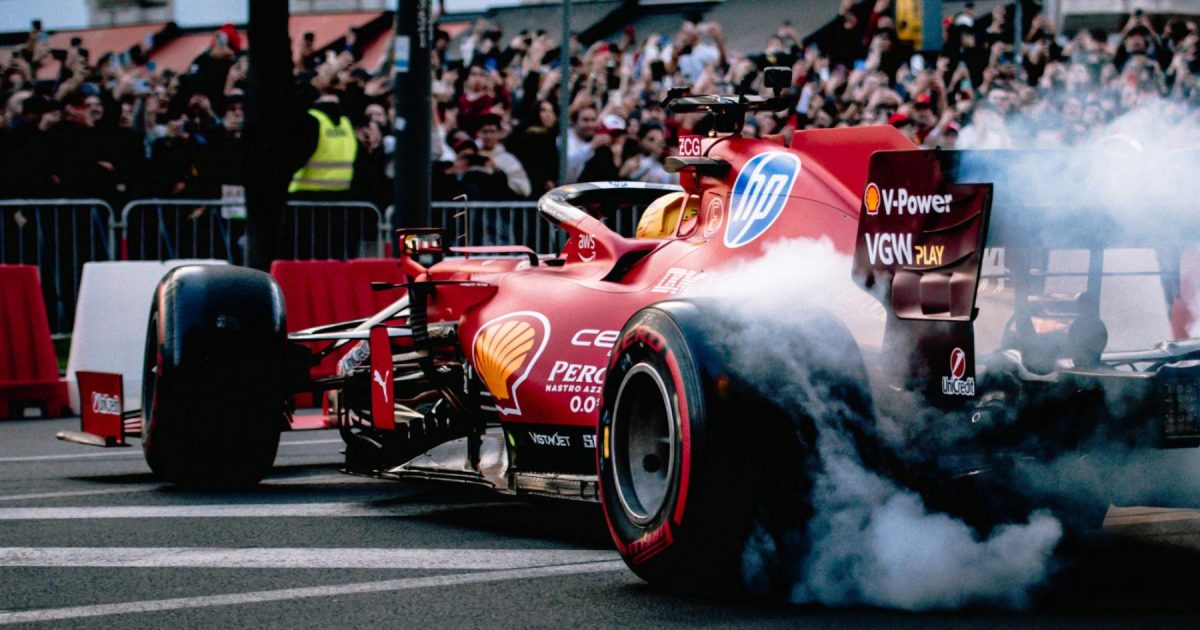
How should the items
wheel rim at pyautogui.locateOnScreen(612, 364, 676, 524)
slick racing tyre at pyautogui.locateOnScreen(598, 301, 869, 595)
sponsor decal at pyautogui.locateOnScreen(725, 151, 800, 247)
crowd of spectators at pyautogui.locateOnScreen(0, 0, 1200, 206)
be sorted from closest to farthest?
slick racing tyre at pyautogui.locateOnScreen(598, 301, 869, 595) → wheel rim at pyautogui.locateOnScreen(612, 364, 676, 524) → sponsor decal at pyautogui.locateOnScreen(725, 151, 800, 247) → crowd of spectators at pyautogui.locateOnScreen(0, 0, 1200, 206)

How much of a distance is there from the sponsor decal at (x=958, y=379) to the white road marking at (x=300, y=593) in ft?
4.33

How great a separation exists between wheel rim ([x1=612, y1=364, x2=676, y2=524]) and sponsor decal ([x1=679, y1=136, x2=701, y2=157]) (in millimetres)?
1524

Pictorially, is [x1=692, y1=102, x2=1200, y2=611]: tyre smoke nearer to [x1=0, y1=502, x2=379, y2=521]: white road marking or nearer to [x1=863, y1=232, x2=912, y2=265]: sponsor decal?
[x1=863, y1=232, x2=912, y2=265]: sponsor decal

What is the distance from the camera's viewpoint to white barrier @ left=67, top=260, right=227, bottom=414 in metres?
12.0

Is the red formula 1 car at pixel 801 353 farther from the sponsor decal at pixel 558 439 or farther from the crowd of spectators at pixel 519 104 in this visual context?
the crowd of spectators at pixel 519 104

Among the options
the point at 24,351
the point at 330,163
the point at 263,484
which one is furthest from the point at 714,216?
the point at 330,163

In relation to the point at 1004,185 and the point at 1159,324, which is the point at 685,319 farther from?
the point at 1159,324

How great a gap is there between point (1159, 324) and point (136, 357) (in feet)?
25.6

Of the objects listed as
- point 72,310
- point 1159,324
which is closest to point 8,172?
point 72,310

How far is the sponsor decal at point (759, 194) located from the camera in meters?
6.30

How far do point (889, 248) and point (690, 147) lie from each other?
175 cm

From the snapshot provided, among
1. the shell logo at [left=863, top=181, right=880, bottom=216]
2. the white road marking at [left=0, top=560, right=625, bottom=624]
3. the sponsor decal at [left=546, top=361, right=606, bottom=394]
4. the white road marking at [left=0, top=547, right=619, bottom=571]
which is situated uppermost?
the shell logo at [left=863, top=181, right=880, bottom=216]

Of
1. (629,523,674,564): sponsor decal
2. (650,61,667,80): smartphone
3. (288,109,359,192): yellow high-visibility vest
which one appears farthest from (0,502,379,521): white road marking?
(650,61,667,80): smartphone

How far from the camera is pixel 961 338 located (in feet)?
16.4
